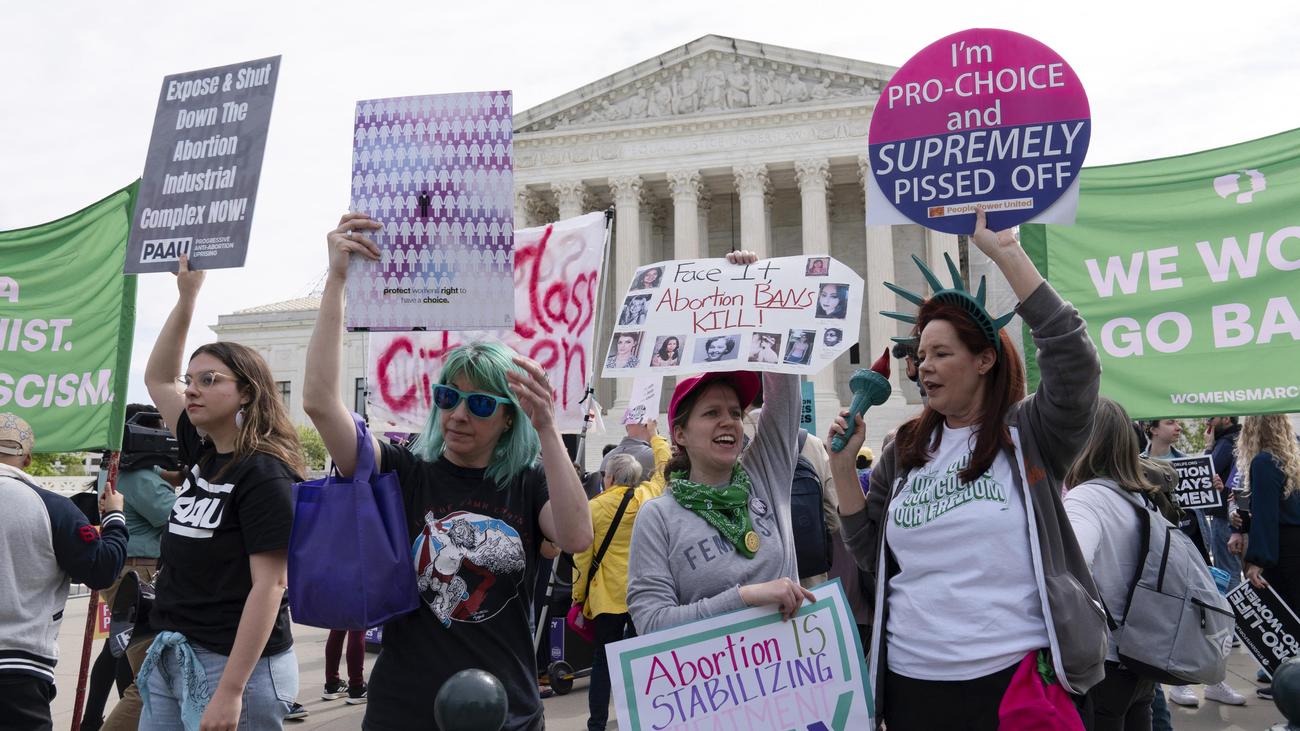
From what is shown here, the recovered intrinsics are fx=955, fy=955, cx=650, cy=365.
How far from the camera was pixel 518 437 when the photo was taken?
8.91 feet

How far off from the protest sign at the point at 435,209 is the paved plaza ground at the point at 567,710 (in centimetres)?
458

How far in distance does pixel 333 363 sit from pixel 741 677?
1379 mm

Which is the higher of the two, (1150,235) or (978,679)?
(1150,235)

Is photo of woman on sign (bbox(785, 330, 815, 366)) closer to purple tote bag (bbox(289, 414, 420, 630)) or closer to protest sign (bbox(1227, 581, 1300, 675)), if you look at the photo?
purple tote bag (bbox(289, 414, 420, 630))

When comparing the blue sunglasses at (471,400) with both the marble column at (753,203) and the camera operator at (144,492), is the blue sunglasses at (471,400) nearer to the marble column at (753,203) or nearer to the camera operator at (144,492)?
the camera operator at (144,492)

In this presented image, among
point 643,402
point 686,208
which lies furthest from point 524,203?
point 643,402

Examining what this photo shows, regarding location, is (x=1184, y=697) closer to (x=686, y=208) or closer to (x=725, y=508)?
(x=725, y=508)

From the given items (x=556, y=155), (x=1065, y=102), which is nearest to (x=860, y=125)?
(x=556, y=155)

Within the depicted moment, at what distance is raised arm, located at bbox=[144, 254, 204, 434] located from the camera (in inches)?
147

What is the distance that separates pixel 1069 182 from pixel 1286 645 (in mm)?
4630

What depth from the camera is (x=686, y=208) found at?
37.2 meters

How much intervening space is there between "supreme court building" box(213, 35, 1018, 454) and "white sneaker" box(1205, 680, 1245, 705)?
90.8ft

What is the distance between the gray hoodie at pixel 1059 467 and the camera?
7.66ft

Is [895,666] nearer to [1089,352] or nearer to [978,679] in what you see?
[978,679]
